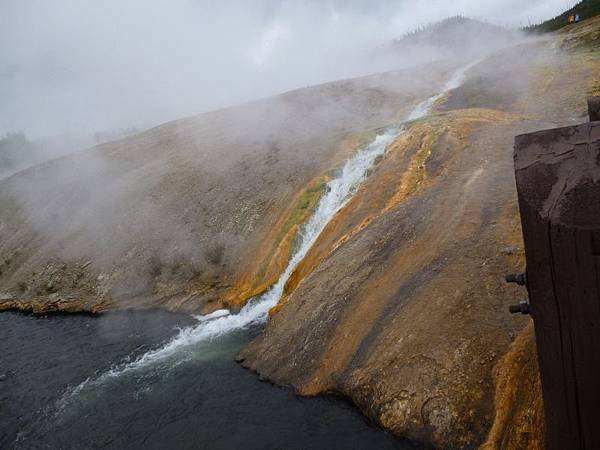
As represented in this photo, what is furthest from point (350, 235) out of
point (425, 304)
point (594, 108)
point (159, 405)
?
point (594, 108)

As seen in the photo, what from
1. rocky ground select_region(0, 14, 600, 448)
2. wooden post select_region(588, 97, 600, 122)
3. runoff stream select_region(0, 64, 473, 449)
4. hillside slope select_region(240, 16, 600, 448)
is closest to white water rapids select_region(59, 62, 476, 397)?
runoff stream select_region(0, 64, 473, 449)

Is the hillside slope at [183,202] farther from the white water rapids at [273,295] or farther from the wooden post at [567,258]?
the wooden post at [567,258]

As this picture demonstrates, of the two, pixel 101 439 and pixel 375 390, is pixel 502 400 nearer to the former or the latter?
pixel 375 390

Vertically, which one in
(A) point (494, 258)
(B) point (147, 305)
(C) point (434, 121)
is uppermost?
(C) point (434, 121)

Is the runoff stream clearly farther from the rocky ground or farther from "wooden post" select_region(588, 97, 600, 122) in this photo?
"wooden post" select_region(588, 97, 600, 122)

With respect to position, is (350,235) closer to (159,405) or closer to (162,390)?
(162,390)

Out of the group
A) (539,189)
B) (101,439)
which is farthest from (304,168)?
(539,189)
